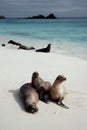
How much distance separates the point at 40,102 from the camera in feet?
20.6

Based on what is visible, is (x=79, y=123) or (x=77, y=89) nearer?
(x=79, y=123)

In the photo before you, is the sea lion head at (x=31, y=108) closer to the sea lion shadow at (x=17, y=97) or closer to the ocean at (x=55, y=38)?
the sea lion shadow at (x=17, y=97)

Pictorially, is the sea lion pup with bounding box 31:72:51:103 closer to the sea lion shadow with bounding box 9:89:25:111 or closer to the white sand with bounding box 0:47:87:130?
the white sand with bounding box 0:47:87:130

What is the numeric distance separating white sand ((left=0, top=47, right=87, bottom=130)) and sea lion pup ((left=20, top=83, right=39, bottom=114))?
10cm

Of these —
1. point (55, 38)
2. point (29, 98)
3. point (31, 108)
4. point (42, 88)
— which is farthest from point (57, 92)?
point (55, 38)

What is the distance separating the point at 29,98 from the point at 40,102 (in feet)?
1.06

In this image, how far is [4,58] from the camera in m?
10.1

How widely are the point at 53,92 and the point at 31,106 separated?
0.74 metres

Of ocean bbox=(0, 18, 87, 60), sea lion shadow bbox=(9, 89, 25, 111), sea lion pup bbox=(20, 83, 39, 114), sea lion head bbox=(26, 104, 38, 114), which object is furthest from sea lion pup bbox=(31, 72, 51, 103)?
ocean bbox=(0, 18, 87, 60)

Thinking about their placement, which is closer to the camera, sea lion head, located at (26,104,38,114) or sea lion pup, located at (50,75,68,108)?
sea lion head, located at (26,104,38,114)

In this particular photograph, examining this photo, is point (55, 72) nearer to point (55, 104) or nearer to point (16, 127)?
point (55, 104)

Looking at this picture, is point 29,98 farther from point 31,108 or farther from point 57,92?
point 57,92

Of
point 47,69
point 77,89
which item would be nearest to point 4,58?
point 47,69

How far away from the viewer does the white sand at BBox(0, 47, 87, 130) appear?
17.9 ft
